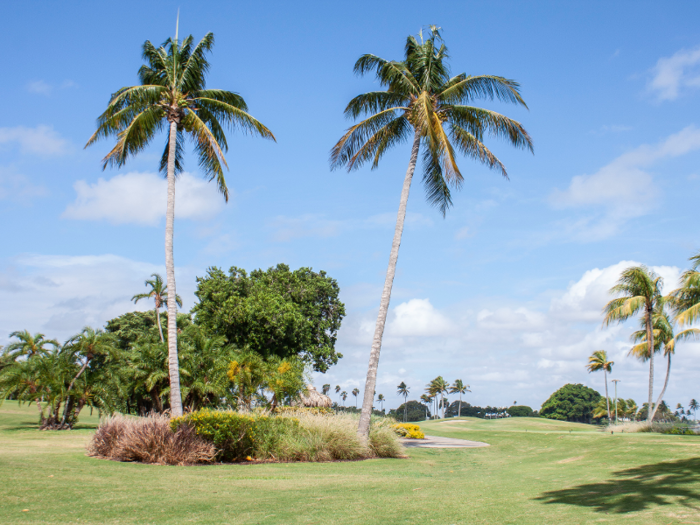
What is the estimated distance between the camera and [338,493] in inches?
354

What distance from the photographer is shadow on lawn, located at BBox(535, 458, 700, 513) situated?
22.7 ft

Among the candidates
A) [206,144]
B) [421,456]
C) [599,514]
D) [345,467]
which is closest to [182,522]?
[599,514]

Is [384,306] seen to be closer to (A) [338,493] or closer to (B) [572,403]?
(A) [338,493]

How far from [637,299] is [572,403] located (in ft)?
273

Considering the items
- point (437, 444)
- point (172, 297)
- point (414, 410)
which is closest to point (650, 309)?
point (437, 444)

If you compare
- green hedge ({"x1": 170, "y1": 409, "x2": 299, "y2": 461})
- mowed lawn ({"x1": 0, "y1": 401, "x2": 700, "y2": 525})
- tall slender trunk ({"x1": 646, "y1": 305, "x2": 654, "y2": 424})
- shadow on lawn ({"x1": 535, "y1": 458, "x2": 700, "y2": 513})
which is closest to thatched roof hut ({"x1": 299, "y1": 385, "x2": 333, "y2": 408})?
green hedge ({"x1": 170, "y1": 409, "x2": 299, "y2": 461})

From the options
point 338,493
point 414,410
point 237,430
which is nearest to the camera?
point 338,493

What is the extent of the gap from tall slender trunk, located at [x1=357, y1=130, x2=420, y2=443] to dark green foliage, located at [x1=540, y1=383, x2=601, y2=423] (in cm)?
10286

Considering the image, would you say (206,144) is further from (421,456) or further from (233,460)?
(421,456)

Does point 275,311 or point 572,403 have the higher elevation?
point 275,311

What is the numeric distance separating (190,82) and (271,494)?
57.0ft

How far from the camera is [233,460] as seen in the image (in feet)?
49.4

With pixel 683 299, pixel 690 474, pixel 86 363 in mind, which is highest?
pixel 683 299

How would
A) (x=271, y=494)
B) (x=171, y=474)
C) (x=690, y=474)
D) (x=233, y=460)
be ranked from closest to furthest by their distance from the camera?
1. (x=271, y=494)
2. (x=690, y=474)
3. (x=171, y=474)
4. (x=233, y=460)
